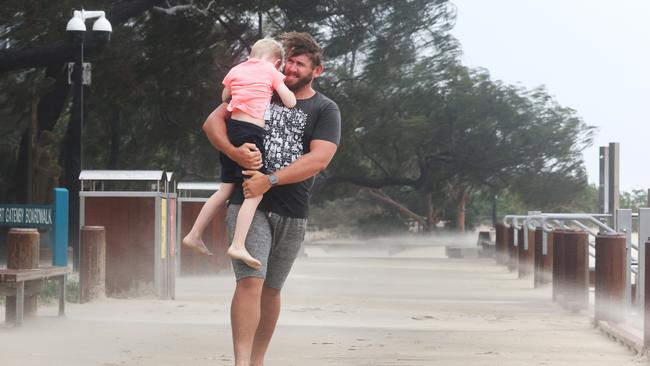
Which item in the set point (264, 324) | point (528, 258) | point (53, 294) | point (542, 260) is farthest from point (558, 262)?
point (264, 324)

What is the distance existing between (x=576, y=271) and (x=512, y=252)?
1537 centimetres

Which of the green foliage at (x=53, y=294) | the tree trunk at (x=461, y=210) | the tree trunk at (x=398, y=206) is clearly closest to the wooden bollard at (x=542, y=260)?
the green foliage at (x=53, y=294)

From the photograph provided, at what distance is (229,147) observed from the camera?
6.63 meters

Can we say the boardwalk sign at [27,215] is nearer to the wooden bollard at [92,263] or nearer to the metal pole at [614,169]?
the wooden bollard at [92,263]

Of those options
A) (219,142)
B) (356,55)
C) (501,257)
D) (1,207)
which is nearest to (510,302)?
(1,207)

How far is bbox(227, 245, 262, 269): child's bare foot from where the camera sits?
6492 millimetres

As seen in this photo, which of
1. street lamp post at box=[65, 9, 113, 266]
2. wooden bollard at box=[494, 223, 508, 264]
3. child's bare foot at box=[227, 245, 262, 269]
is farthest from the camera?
wooden bollard at box=[494, 223, 508, 264]

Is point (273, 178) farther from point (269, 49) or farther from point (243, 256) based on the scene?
point (269, 49)

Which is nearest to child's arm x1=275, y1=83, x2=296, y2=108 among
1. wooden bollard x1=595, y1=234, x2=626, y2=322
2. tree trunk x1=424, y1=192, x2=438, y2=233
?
wooden bollard x1=595, y1=234, x2=626, y2=322

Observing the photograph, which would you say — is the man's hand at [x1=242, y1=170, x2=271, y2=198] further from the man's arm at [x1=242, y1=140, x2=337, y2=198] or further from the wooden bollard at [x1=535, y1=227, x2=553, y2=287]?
the wooden bollard at [x1=535, y1=227, x2=553, y2=287]

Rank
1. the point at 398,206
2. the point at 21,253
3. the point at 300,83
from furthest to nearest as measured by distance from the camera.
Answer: the point at 398,206
the point at 21,253
the point at 300,83

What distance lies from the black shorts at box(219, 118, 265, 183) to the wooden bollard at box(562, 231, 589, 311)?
1016 cm

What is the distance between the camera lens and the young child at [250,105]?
6.58m

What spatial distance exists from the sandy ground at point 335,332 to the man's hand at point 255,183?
135 inches
